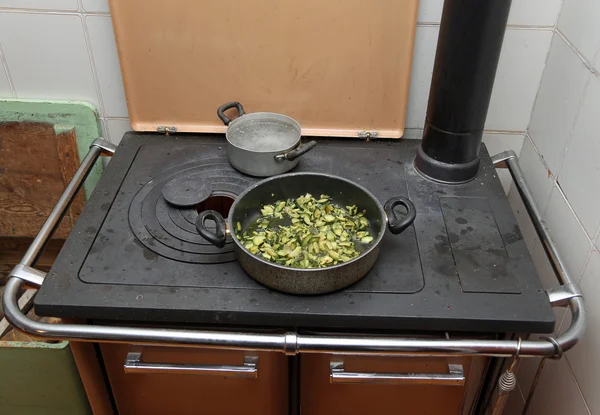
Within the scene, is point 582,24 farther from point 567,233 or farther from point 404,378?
point 404,378

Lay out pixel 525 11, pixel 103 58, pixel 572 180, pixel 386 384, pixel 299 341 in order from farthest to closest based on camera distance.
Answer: pixel 103 58 < pixel 525 11 < pixel 572 180 < pixel 386 384 < pixel 299 341

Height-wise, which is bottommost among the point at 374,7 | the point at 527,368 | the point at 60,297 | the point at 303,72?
the point at 527,368

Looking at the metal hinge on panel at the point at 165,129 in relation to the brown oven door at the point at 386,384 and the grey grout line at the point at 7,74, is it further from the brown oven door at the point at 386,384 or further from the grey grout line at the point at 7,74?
the brown oven door at the point at 386,384

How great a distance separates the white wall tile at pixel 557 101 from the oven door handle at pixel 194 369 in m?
0.73

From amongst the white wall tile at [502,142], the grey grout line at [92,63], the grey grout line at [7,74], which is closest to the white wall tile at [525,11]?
the white wall tile at [502,142]

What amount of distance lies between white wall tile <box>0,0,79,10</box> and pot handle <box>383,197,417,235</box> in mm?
810

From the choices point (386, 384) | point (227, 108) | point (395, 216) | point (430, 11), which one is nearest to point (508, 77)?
point (430, 11)

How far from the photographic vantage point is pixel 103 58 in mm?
1250

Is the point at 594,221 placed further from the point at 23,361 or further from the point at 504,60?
the point at 23,361

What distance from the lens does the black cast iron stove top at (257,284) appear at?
86 cm

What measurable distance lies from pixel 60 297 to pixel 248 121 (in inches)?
21.7

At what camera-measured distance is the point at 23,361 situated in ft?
A: 3.63

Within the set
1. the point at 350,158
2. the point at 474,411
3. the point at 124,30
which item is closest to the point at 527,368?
the point at 474,411

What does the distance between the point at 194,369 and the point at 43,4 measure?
847mm
